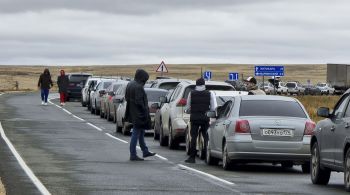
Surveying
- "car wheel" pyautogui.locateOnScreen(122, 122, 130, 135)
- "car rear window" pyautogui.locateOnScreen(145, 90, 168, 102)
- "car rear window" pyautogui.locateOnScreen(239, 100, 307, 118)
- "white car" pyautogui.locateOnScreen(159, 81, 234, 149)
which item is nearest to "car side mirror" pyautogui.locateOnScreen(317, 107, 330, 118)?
"car rear window" pyautogui.locateOnScreen(239, 100, 307, 118)

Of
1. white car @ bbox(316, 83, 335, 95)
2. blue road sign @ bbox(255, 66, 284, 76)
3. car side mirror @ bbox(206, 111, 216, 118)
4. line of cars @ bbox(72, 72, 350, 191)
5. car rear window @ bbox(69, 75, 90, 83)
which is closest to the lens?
line of cars @ bbox(72, 72, 350, 191)

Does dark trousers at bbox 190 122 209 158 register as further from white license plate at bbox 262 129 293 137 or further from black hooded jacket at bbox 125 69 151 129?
white license plate at bbox 262 129 293 137

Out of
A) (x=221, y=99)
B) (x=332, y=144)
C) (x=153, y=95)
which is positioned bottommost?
(x=153, y=95)

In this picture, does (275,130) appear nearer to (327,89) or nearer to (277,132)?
(277,132)

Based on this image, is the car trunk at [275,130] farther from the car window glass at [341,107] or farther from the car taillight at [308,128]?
the car window glass at [341,107]

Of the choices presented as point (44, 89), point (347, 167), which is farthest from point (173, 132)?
point (44, 89)

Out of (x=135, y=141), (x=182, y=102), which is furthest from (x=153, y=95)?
(x=135, y=141)

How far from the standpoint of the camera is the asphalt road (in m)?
16.1

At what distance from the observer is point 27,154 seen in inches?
933

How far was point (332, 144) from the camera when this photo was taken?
55.0 ft

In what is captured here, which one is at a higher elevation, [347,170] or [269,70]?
[347,170]

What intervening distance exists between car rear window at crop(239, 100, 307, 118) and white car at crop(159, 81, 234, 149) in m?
5.16

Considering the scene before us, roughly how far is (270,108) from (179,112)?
237 inches

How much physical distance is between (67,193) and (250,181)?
3939mm
